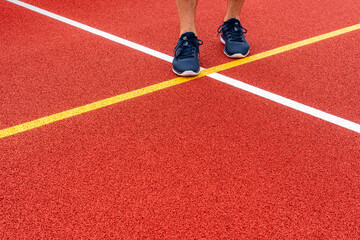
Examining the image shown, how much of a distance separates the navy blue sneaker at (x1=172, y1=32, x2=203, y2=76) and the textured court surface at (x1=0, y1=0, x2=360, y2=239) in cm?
10

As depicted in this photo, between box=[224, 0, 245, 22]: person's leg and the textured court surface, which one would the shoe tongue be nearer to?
the textured court surface

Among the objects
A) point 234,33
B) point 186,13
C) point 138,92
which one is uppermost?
point 186,13

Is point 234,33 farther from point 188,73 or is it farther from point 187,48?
point 188,73

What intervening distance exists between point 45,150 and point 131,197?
2.08 ft

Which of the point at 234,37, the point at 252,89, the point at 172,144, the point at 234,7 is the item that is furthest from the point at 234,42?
the point at 172,144

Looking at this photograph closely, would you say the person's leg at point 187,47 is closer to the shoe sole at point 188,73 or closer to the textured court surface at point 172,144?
the shoe sole at point 188,73

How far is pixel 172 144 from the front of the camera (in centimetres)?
193

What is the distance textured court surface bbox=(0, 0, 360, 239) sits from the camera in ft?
4.96

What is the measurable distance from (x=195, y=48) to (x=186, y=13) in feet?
0.94

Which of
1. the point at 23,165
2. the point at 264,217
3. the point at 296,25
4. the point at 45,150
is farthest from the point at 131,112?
the point at 296,25

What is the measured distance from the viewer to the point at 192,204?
158 centimetres

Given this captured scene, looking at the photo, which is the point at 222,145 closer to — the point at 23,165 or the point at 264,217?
the point at 264,217

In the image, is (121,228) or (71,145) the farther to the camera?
(71,145)

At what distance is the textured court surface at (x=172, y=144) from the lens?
1.51 meters
